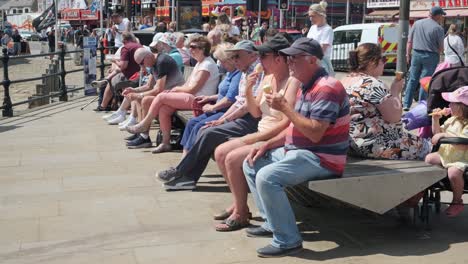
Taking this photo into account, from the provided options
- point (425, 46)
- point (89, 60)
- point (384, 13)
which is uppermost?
point (384, 13)

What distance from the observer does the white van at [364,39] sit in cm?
2062

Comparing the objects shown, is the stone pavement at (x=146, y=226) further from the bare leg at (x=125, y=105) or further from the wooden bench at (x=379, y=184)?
the bare leg at (x=125, y=105)

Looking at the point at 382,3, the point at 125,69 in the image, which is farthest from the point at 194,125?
the point at 382,3

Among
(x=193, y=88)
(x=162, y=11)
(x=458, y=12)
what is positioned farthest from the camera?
(x=162, y=11)

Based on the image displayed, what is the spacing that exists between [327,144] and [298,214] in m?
1.15

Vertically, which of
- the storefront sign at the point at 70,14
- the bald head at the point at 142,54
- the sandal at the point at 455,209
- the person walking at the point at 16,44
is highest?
the storefront sign at the point at 70,14

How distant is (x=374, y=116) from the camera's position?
4672mm

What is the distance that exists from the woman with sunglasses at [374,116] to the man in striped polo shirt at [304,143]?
515mm

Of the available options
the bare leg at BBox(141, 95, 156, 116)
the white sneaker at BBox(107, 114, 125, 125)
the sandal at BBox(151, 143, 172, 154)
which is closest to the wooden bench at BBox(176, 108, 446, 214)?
the sandal at BBox(151, 143, 172, 154)

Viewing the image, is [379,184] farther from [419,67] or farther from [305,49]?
[419,67]

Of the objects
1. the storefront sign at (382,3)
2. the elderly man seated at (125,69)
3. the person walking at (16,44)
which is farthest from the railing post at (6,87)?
the storefront sign at (382,3)

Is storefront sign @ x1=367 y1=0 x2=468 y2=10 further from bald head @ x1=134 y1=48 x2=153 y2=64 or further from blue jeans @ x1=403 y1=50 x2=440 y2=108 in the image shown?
bald head @ x1=134 y1=48 x2=153 y2=64

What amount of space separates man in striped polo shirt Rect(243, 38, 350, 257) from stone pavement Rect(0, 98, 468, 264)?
21 centimetres

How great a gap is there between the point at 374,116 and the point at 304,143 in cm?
75
